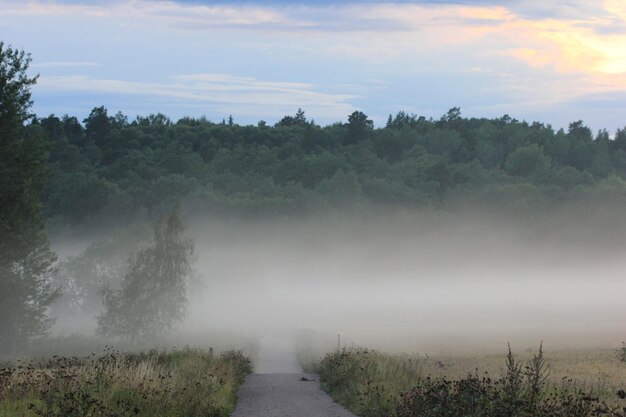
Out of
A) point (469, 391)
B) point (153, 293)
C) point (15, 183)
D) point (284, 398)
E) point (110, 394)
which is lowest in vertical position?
point (284, 398)

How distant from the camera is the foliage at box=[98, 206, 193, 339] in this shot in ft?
238

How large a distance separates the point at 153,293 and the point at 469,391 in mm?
57444

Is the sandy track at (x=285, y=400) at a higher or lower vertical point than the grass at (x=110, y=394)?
lower

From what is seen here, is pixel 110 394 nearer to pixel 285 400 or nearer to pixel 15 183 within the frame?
pixel 285 400

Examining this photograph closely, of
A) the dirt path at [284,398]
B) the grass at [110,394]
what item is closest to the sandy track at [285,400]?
the dirt path at [284,398]

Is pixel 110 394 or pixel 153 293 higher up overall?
pixel 110 394

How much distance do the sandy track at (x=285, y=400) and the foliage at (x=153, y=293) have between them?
131 ft

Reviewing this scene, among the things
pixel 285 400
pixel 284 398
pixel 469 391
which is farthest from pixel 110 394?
pixel 469 391

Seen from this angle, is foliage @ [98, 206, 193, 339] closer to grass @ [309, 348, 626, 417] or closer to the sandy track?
grass @ [309, 348, 626, 417]

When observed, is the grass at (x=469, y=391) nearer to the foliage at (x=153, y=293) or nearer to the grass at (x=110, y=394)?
the grass at (x=110, y=394)

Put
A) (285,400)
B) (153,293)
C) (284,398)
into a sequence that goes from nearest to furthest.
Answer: (285,400) → (284,398) → (153,293)

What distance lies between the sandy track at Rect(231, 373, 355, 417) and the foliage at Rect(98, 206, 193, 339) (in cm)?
4006

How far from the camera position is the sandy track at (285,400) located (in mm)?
22000

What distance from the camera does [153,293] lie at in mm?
72750
